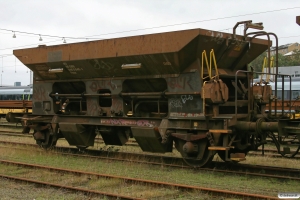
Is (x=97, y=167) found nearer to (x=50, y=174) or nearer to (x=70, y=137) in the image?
(x=50, y=174)

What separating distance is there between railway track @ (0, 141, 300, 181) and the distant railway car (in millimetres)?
7172

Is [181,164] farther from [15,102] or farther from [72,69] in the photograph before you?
[15,102]

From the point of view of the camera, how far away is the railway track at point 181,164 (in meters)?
9.55

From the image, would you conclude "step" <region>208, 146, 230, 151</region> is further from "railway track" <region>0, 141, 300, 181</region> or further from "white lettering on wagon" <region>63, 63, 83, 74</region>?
"white lettering on wagon" <region>63, 63, 83, 74</region>

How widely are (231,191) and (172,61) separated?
372 centimetres

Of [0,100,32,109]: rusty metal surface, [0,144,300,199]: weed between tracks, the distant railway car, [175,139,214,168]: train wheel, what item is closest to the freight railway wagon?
[175,139,214,168]: train wheel

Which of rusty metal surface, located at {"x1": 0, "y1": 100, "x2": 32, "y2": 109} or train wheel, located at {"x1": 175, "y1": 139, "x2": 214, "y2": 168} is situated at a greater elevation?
rusty metal surface, located at {"x1": 0, "y1": 100, "x2": 32, "y2": 109}

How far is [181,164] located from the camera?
36.1 ft

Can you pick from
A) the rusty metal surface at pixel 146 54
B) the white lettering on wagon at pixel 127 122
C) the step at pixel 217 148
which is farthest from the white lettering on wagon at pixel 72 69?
the step at pixel 217 148

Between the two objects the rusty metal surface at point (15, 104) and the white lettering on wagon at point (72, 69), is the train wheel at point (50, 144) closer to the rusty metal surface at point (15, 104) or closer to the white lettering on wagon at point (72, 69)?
the white lettering on wagon at point (72, 69)

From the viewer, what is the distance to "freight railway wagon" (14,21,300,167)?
962cm

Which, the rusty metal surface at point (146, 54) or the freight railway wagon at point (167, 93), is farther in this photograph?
the rusty metal surface at point (146, 54)

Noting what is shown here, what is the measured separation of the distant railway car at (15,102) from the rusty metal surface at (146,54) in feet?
25.2

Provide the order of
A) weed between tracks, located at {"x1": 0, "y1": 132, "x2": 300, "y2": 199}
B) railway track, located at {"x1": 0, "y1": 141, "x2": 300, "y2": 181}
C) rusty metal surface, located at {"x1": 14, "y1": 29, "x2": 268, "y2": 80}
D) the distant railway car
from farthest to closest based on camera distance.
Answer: the distant railway car
rusty metal surface, located at {"x1": 14, "y1": 29, "x2": 268, "y2": 80}
railway track, located at {"x1": 0, "y1": 141, "x2": 300, "y2": 181}
weed between tracks, located at {"x1": 0, "y1": 132, "x2": 300, "y2": 199}
